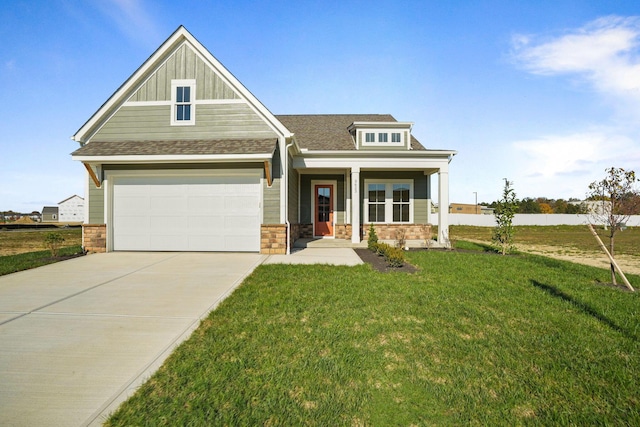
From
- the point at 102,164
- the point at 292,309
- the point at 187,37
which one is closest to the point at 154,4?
the point at 187,37

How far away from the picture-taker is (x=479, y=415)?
232 centimetres

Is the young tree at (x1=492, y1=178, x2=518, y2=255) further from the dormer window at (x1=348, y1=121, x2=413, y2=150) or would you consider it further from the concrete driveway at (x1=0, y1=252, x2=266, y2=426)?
the concrete driveway at (x1=0, y1=252, x2=266, y2=426)

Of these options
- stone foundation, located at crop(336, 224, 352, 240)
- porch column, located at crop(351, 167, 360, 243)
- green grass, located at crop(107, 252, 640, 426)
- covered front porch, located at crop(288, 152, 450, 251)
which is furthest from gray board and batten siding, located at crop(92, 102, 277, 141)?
green grass, located at crop(107, 252, 640, 426)

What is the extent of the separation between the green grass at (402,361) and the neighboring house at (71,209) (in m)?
80.6

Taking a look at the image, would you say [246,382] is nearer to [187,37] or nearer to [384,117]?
[187,37]

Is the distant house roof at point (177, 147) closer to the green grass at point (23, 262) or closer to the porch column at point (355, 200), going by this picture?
the green grass at point (23, 262)

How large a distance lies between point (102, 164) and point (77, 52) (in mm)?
Result: 3376

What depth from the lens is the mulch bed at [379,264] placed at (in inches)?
295

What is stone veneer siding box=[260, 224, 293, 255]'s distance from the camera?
9922mm

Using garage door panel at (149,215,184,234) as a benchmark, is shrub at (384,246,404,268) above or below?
below

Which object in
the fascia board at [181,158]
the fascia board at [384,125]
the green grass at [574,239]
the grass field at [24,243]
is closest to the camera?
the fascia board at [181,158]

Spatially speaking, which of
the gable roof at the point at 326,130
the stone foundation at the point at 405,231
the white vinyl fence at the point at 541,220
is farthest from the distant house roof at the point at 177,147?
the white vinyl fence at the point at 541,220

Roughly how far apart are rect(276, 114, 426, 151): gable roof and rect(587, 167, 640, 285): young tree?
290 inches

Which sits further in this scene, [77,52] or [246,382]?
[77,52]
